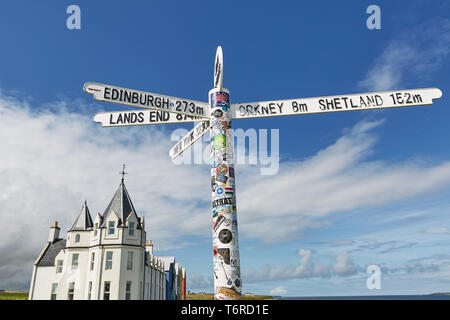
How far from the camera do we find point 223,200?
10.5 metres

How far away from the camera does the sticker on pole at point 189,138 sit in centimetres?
1212

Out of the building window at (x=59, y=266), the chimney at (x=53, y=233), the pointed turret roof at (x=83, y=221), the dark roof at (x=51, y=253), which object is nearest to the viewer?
the pointed turret roof at (x=83, y=221)

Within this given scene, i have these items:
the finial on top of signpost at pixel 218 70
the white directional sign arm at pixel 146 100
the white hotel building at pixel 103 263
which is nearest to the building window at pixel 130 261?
the white hotel building at pixel 103 263

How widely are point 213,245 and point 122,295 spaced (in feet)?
65.7

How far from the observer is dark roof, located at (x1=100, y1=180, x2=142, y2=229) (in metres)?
29.0

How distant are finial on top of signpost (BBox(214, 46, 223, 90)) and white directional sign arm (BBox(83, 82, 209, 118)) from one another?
848mm

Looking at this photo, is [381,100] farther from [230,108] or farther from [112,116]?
[112,116]

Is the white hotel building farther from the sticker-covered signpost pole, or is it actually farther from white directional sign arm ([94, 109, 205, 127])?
the sticker-covered signpost pole

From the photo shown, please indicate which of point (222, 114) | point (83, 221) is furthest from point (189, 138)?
point (83, 221)

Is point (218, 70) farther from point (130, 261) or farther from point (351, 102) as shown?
point (130, 261)

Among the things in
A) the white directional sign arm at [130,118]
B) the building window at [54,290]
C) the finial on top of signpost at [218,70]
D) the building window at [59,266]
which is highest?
the finial on top of signpost at [218,70]

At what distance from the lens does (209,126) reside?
465 inches

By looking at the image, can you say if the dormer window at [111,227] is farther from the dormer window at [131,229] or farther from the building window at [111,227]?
the dormer window at [131,229]

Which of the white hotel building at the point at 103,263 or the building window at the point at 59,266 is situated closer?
the white hotel building at the point at 103,263
